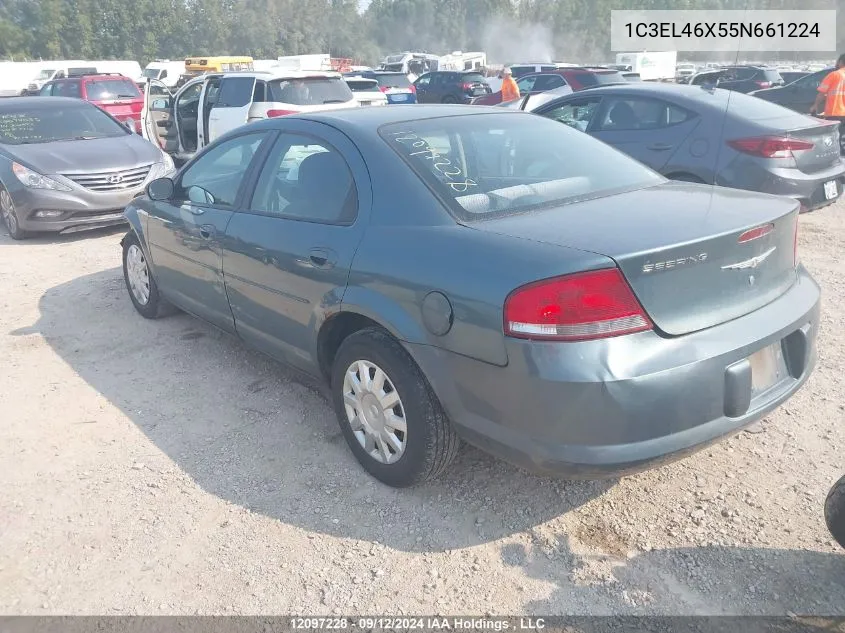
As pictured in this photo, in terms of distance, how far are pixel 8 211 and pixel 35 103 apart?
1703 mm

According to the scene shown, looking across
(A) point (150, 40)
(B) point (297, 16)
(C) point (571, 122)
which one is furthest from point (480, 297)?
(B) point (297, 16)

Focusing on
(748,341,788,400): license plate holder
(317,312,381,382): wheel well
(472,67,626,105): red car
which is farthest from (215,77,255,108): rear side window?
(748,341,788,400): license plate holder

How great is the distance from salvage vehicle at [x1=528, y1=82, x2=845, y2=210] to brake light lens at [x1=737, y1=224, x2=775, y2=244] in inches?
145

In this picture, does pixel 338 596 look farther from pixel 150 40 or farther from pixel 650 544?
pixel 150 40

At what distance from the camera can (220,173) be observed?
4.45 metres

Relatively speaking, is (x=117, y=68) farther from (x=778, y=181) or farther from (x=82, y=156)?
(x=778, y=181)

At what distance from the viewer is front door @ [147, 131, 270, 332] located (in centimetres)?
413

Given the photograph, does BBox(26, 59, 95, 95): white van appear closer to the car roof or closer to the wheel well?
the car roof

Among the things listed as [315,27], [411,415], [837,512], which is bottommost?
[837,512]

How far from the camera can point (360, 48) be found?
78.6 metres

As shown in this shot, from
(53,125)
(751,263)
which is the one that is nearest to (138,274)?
(751,263)

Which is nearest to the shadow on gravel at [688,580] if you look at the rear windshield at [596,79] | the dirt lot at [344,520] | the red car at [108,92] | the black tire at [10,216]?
the dirt lot at [344,520]

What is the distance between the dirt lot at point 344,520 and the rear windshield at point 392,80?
65.5ft

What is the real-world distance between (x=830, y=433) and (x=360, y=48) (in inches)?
3198
